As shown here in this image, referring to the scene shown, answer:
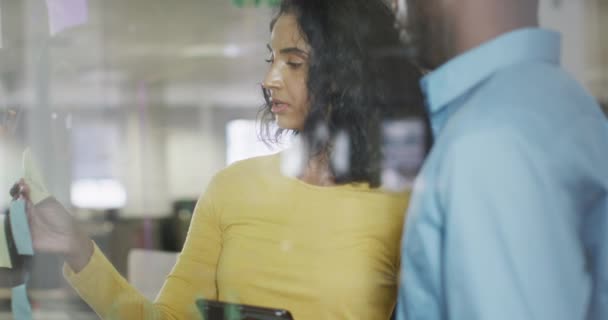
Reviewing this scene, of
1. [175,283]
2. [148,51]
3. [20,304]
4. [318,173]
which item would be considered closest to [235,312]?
[175,283]

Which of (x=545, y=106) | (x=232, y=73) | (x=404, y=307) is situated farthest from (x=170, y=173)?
(x=545, y=106)

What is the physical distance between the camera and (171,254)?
115cm

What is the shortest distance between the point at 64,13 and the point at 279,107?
16.2 inches

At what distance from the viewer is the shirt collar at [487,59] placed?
30.7 inches

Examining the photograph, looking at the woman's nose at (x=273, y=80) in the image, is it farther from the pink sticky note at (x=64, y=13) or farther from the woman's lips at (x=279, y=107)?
the pink sticky note at (x=64, y=13)

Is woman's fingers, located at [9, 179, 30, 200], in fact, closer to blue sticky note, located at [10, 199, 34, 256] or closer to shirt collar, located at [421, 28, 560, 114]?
blue sticky note, located at [10, 199, 34, 256]

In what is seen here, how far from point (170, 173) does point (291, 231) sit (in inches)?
8.4

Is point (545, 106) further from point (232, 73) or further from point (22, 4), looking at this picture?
point (22, 4)

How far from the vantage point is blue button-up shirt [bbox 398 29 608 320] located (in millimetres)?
686

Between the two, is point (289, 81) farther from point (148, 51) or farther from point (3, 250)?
point (3, 250)

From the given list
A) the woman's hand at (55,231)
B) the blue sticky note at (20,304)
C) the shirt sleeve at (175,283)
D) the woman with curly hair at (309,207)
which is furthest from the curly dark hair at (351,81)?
the blue sticky note at (20,304)

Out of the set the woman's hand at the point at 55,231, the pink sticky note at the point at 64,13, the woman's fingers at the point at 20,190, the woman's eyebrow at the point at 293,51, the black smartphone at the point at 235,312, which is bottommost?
the black smartphone at the point at 235,312

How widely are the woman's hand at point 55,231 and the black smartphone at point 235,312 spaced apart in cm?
20

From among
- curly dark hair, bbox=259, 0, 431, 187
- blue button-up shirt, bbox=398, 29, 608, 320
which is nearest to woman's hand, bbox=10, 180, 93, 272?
curly dark hair, bbox=259, 0, 431, 187
